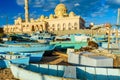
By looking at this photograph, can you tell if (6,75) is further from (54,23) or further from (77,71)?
(54,23)

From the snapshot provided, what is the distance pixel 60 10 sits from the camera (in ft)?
248

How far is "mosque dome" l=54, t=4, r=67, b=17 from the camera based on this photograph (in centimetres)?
7500

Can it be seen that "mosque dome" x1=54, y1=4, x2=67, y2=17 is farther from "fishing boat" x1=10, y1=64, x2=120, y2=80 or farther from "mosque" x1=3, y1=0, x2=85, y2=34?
"fishing boat" x1=10, y1=64, x2=120, y2=80

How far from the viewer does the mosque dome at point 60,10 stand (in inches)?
2953

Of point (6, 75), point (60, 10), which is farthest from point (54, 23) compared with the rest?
point (6, 75)

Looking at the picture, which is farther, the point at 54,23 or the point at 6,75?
the point at 54,23

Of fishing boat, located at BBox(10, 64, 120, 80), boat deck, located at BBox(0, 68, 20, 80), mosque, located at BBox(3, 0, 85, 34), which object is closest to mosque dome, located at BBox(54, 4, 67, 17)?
mosque, located at BBox(3, 0, 85, 34)

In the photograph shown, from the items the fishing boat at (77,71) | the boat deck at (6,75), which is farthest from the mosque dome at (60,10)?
the fishing boat at (77,71)

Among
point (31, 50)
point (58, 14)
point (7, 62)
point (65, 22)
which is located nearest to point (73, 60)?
point (7, 62)

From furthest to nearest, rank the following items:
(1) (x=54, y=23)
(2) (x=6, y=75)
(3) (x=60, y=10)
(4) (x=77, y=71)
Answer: (3) (x=60, y=10) → (1) (x=54, y=23) → (2) (x=6, y=75) → (4) (x=77, y=71)

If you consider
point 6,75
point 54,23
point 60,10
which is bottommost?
point 6,75

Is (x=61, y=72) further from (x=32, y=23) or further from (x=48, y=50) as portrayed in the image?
(x=32, y=23)

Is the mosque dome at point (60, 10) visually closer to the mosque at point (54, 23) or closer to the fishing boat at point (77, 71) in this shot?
the mosque at point (54, 23)

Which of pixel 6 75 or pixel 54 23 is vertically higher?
pixel 54 23
